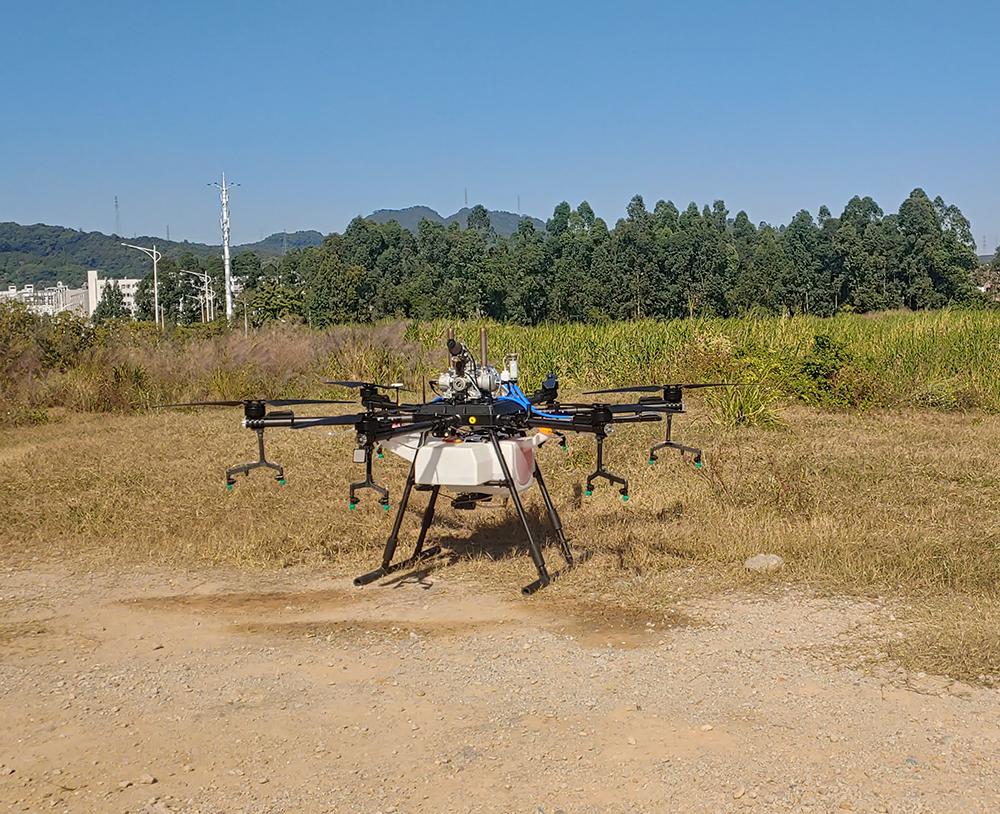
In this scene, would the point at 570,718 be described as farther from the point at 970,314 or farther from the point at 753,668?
the point at 970,314

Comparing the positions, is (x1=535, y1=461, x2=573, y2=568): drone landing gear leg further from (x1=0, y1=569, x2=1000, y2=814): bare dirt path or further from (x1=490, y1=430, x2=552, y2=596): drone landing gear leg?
(x1=0, y1=569, x2=1000, y2=814): bare dirt path

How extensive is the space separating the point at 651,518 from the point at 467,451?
101 inches

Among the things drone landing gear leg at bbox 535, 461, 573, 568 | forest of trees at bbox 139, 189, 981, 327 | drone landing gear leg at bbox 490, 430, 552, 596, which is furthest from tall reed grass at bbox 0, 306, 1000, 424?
forest of trees at bbox 139, 189, 981, 327

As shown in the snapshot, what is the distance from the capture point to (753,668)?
4730mm

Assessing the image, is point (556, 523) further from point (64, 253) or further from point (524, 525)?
point (64, 253)

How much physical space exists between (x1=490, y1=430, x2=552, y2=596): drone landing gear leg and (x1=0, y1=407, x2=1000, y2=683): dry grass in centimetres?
14

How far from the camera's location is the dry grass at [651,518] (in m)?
5.92

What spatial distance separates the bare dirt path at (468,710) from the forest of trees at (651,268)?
1438 inches

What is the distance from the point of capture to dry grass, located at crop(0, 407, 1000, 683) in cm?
592

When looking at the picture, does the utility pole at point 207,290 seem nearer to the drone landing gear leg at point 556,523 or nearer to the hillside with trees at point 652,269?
the hillside with trees at point 652,269

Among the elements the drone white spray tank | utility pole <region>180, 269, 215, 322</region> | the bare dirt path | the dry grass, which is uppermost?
utility pole <region>180, 269, 215, 322</region>

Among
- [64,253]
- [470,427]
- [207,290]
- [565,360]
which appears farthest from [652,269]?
[64,253]

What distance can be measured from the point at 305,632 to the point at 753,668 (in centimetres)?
228

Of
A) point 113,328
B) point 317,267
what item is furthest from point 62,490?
point 317,267
